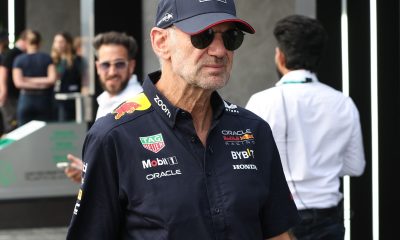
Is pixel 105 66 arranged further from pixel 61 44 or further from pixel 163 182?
pixel 61 44

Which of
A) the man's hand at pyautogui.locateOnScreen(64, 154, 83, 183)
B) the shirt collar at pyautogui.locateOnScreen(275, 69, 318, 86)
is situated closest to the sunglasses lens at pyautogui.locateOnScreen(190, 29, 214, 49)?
the shirt collar at pyautogui.locateOnScreen(275, 69, 318, 86)

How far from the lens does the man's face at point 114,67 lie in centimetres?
550

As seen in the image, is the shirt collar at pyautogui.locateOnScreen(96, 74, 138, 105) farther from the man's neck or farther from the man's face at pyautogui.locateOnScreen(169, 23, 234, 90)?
the man's face at pyautogui.locateOnScreen(169, 23, 234, 90)

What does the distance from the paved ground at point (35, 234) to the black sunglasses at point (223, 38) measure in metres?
6.26

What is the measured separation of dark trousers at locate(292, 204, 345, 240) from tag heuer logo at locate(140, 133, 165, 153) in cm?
184

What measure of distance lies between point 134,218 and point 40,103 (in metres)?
10.6

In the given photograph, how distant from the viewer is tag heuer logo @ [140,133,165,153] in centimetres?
270

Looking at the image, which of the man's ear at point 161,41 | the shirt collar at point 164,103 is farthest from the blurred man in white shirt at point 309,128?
the man's ear at point 161,41

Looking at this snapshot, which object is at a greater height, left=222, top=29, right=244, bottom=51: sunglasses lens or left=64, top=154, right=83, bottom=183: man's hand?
left=222, top=29, right=244, bottom=51: sunglasses lens

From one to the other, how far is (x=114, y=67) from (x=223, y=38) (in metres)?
2.88

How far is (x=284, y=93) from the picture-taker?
4441 mm

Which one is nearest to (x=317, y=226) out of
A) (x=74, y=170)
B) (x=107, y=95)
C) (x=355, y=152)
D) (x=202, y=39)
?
(x=355, y=152)

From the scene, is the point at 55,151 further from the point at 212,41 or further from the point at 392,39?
the point at 212,41

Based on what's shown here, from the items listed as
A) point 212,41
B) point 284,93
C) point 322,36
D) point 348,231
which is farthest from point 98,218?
point 348,231
